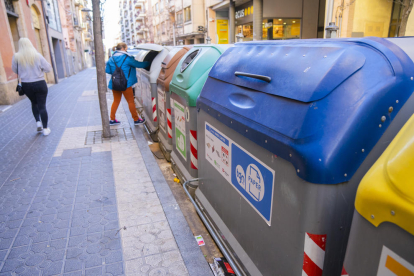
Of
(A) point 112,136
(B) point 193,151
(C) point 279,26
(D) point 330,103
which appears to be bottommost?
(A) point 112,136

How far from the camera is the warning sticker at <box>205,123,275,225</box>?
1.67 meters

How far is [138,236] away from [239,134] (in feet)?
5.24

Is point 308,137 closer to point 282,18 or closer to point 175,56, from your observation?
point 175,56

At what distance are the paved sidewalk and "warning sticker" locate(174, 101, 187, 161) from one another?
545mm

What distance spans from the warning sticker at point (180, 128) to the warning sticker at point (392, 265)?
2712 millimetres

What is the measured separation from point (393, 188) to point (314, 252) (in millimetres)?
592

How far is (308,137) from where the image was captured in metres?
1.32

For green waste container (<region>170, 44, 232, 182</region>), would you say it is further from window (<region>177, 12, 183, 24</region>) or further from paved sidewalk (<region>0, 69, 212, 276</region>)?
window (<region>177, 12, 183, 24</region>)

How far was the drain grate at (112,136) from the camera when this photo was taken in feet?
18.8

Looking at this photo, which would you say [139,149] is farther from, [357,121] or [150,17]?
[150,17]

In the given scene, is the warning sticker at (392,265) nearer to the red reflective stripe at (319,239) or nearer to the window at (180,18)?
the red reflective stripe at (319,239)

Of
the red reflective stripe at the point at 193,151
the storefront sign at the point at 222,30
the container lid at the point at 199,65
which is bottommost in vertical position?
the red reflective stripe at the point at 193,151

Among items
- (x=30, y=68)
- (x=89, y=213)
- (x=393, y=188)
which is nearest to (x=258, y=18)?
(x=30, y=68)

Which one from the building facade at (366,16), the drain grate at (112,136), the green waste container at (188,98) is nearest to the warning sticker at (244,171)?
the green waste container at (188,98)
